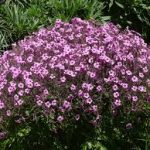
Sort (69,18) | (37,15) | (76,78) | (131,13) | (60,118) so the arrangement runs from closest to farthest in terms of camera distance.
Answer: (60,118)
(76,78)
(69,18)
(37,15)
(131,13)

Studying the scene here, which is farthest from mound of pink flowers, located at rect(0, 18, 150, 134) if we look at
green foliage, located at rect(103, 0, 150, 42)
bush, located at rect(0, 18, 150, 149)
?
green foliage, located at rect(103, 0, 150, 42)

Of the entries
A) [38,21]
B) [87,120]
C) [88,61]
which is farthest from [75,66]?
[38,21]

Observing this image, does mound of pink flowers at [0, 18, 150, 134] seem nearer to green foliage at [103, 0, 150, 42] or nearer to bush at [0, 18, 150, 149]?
bush at [0, 18, 150, 149]

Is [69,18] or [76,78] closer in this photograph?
[76,78]

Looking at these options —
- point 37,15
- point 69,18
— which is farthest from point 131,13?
point 37,15

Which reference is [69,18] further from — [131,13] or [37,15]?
[131,13]

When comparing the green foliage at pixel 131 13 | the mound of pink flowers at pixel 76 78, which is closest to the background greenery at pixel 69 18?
the green foliage at pixel 131 13
